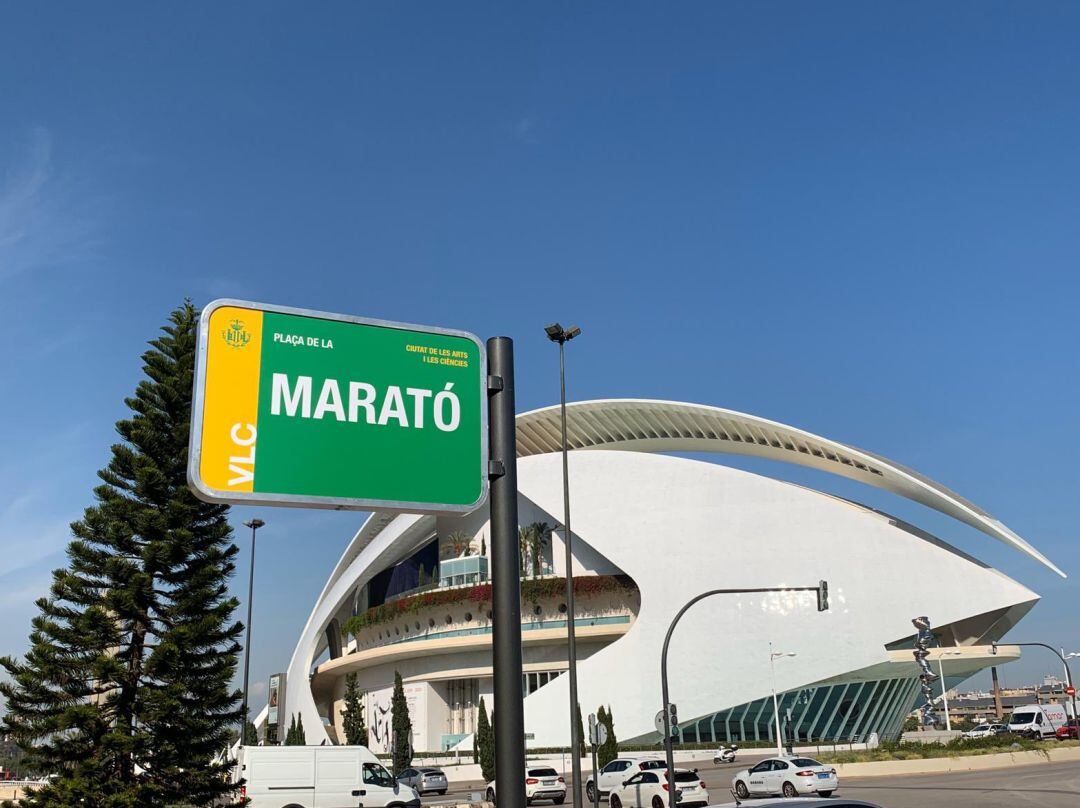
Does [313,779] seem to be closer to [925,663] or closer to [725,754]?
[725,754]

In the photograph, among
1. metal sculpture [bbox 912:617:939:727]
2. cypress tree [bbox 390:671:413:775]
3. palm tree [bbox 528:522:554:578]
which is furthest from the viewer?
palm tree [bbox 528:522:554:578]

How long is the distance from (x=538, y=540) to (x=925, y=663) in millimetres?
22593

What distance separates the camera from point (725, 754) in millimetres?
48500

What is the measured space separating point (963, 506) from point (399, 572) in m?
37.2

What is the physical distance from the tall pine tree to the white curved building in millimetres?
34057

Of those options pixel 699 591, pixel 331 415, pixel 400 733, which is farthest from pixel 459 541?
pixel 331 415

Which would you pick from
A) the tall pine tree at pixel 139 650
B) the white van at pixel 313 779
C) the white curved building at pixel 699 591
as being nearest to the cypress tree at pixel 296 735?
the white curved building at pixel 699 591

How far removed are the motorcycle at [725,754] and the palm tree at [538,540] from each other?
14.5 metres

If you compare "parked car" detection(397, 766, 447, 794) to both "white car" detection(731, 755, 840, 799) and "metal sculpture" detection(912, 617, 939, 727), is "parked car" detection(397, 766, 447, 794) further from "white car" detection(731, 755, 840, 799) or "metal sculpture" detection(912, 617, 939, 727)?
"metal sculpture" detection(912, 617, 939, 727)

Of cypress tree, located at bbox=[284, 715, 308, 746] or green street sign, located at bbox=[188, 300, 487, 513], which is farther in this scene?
cypress tree, located at bbox=[284, 715, 308, 746]

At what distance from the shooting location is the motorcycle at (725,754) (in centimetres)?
4834

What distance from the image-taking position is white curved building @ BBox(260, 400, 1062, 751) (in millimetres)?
49406

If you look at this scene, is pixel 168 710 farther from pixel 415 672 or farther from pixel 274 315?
pixel 415 672

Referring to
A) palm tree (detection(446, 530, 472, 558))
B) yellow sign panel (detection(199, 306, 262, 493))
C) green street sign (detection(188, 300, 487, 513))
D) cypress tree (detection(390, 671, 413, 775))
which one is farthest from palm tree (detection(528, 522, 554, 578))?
yellow sign panel (detection(199, 306, 262, 493))
